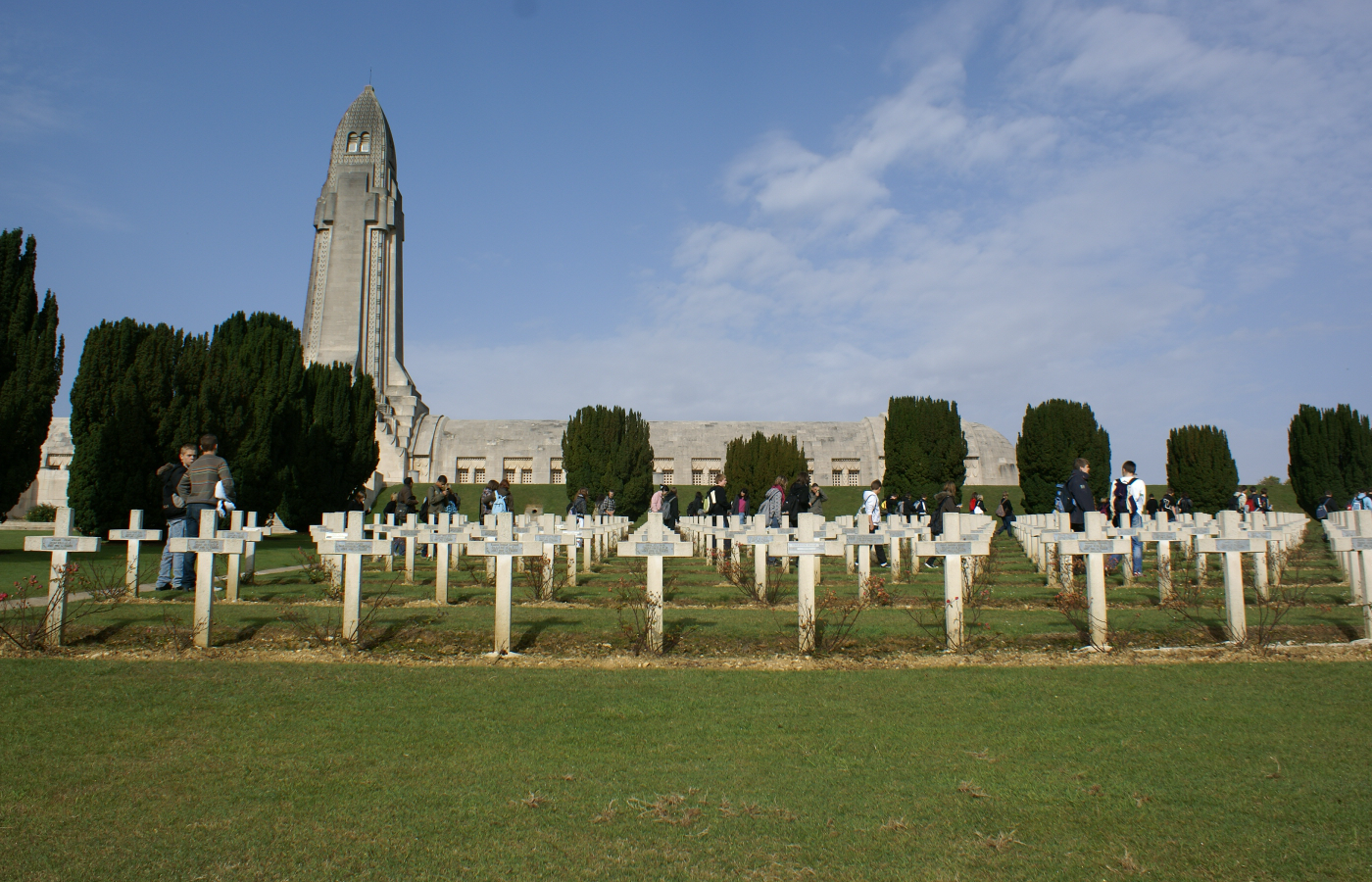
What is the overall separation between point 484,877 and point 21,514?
1627 inches

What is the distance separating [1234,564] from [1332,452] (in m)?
30.7

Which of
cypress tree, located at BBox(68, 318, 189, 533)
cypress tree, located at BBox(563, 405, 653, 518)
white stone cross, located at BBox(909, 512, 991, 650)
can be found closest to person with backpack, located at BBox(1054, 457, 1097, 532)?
white stone cross, located at BBox(909, 512, 991, 650)

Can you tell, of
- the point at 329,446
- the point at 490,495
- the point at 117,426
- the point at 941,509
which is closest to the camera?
the point at 941,509

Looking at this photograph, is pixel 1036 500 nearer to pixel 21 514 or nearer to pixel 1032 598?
pixel 1032 598

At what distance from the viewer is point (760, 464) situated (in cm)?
3338

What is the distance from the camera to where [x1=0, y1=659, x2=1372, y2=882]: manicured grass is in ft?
8.40

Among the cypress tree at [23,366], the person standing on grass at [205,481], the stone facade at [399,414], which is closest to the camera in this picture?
the person standing on grass at [205,481]

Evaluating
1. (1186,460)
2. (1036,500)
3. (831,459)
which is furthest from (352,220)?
(1186,460)

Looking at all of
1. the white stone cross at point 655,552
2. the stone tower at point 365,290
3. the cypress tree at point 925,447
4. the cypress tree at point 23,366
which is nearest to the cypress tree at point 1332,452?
the cypress tree at point 925,447

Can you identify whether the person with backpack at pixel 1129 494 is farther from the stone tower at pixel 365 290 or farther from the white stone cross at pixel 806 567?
the stone tower at pixel 365 290

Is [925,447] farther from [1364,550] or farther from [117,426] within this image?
[1364,550]

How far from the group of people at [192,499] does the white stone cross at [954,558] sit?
6507 mm

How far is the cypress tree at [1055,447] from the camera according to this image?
106 feet

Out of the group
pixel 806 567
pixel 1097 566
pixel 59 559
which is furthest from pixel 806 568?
pixel 59 559
